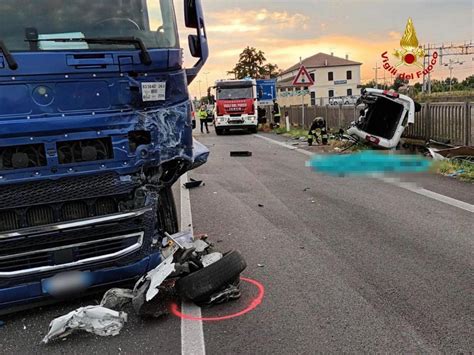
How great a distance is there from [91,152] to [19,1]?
1.39m

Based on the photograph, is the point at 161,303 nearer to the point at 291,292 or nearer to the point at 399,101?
the point at 291,292

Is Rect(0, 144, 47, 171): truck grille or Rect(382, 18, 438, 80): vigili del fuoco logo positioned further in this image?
Rect(382, 18, 438, 80): vigili del fuoco logo

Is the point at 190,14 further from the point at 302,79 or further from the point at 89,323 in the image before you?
the point at 302,79

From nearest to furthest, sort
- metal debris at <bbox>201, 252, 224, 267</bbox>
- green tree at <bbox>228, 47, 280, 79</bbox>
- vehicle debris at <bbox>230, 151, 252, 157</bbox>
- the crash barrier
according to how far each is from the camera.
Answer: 1. metal debris at <bbox>201, 252, 224, 267</bbox>
2. the crash barrier
3. vehicle debris at <bbox>230, 151, 252, 157</bbox>
4. green tree at <bbox>228, 47, 280, 79</bbox>

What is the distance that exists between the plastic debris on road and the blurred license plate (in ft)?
24.3

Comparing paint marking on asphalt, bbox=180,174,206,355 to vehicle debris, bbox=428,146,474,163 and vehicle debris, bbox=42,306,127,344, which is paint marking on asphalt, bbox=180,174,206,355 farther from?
vehicle debris, bbox=428,146,474,163

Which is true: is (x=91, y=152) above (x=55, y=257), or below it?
above

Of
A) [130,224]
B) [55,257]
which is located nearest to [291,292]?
[130,224]

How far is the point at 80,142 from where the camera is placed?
380 cm

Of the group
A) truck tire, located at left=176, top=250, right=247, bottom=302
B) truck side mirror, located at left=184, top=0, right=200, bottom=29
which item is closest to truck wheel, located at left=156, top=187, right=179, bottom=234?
truck tire, located at left=176, top=250, right=247, bottom=302

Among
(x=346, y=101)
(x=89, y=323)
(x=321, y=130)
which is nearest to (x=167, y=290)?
(x=89, y=323)

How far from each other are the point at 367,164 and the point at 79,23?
Result: 8.46 m

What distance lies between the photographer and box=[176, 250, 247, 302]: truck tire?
12.7 ft

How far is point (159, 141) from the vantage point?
158 inches
